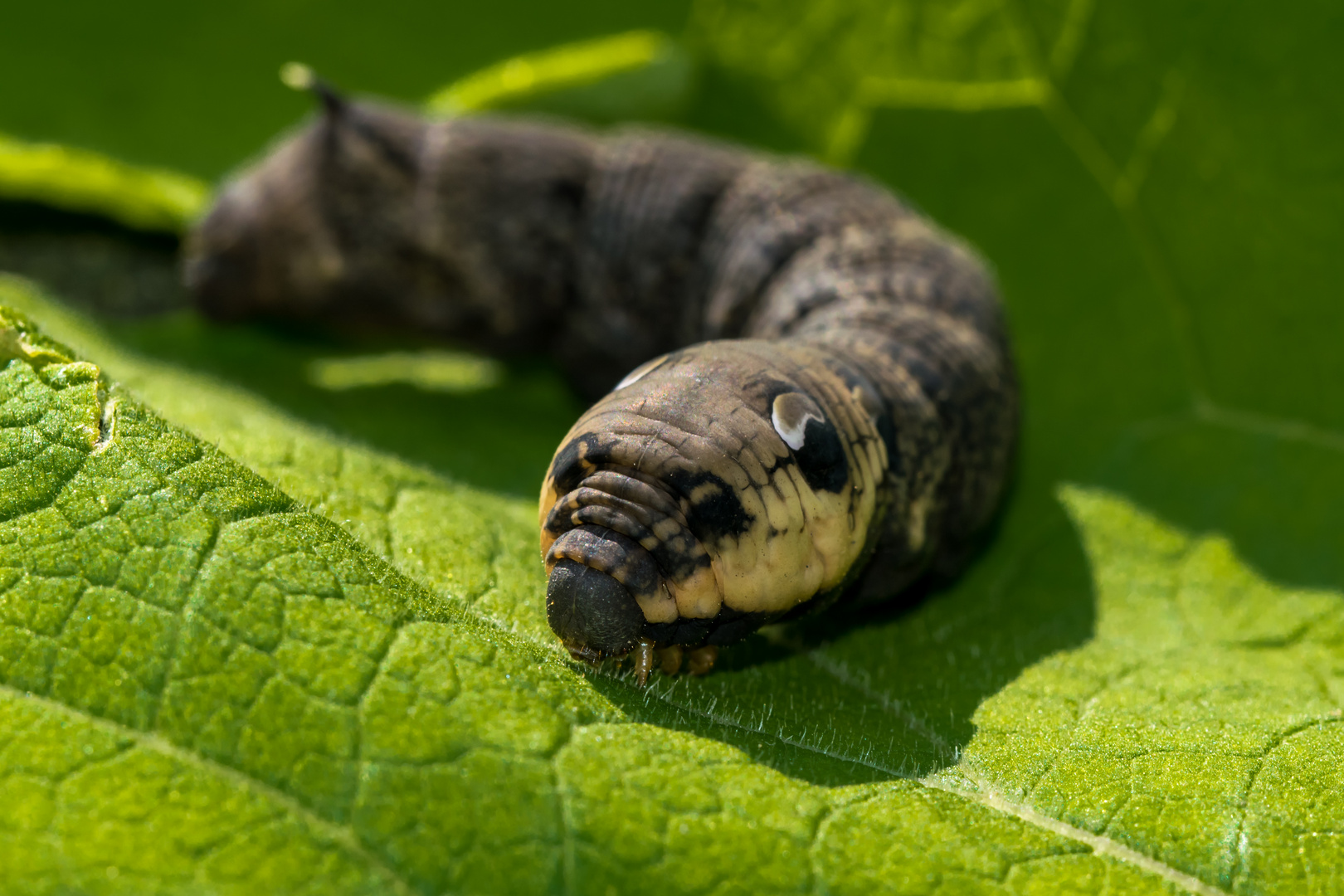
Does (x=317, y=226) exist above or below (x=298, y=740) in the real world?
below

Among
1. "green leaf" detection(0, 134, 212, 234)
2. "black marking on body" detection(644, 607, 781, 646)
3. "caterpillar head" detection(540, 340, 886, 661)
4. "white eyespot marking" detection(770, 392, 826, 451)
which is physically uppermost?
"white eyespot marking" detection(770, 392, 826, 451)

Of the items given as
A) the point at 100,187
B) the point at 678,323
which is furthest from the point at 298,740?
the point at 100,187

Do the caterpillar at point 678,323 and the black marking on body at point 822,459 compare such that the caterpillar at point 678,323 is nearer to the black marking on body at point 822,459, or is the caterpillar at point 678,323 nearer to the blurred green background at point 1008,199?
the black marking on body at point 822,459

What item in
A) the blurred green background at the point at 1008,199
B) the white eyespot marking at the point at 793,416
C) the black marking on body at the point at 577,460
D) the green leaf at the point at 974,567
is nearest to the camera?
the green leaf at the point at 974,567

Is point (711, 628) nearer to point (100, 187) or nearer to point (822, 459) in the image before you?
point (822, 459)

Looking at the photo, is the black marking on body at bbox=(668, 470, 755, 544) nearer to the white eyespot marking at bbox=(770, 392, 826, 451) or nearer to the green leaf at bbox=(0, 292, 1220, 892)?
the white eyespot marking at bbox=(770, 392, 826, 451)

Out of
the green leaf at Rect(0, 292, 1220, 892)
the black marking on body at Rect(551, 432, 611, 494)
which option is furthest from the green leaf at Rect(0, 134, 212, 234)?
the black marking on body at Rect(551, 432, 611, 494)

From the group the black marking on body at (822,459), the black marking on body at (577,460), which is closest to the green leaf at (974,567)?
the black marking on body at (577,460)
